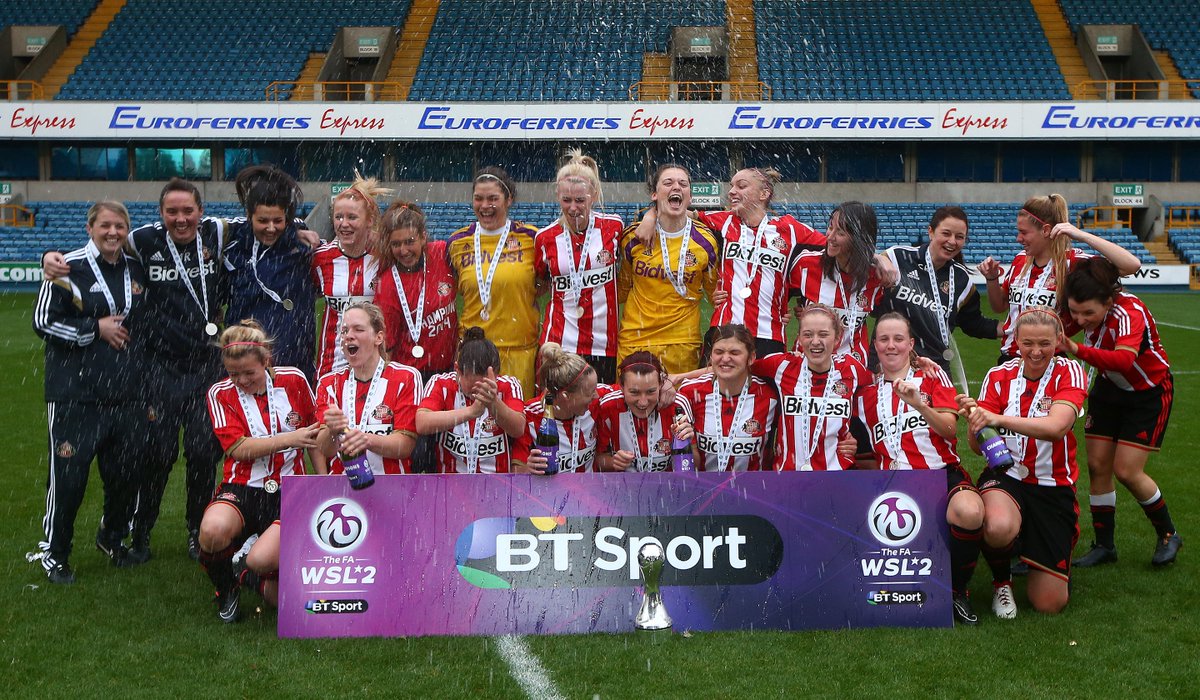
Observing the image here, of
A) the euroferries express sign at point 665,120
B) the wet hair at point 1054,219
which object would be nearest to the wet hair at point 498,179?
the wet hair at point 1054,219

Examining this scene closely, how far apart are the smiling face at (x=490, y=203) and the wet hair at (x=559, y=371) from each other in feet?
3.07

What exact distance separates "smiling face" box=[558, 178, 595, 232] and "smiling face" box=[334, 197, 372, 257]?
0.91 metres

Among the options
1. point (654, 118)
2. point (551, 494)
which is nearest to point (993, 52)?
point (654, 118)

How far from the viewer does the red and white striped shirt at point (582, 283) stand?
205 inches

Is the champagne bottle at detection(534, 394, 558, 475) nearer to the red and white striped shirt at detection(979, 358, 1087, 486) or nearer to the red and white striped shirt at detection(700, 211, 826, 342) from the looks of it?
the red and white striped shirt at detection(700, 211, 826, 342)

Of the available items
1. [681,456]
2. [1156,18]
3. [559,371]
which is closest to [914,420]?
[681,456]

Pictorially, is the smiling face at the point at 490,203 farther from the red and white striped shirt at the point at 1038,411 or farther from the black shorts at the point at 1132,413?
the black shorts at the point at 1132,413

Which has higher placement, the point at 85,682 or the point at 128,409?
the point at 128,409

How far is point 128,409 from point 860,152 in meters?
23.3

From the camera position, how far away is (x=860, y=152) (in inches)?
1027

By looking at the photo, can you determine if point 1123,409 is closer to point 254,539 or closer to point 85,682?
point 254,539

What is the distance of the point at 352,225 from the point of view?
504cm

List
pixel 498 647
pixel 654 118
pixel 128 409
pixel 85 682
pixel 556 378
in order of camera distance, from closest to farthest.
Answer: pixel 85 682 → pixel 498 647 → pixel 556 378 → pixel 128 409 → pixel 654 118

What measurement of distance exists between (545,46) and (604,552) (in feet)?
81.1
